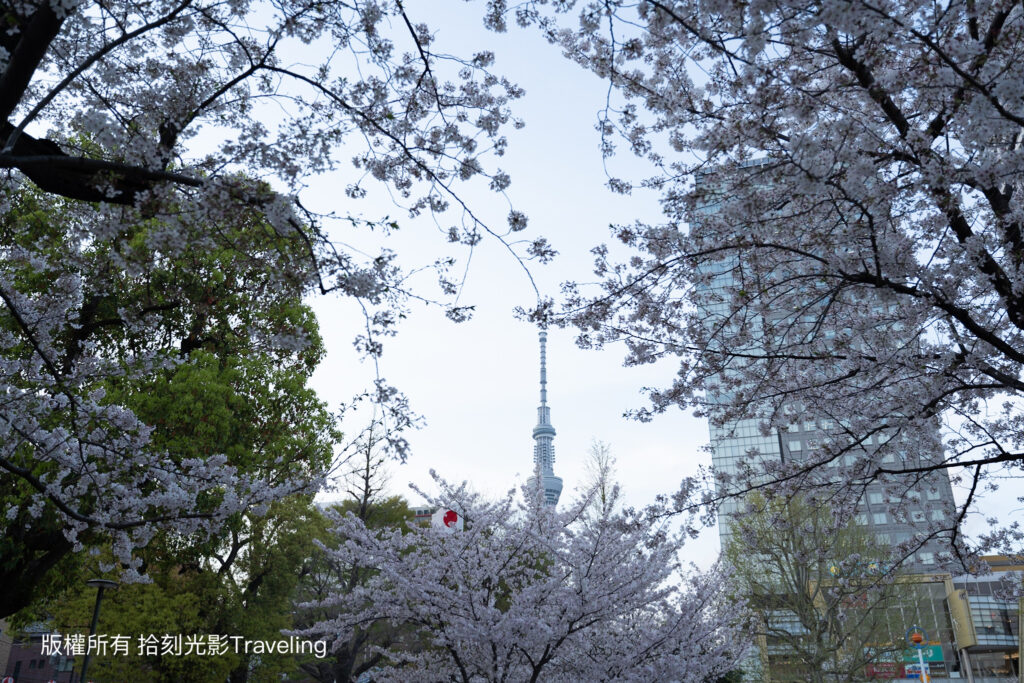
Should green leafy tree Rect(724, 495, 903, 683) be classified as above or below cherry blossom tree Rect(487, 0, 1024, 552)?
below

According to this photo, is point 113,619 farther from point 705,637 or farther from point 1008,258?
point 1008,258

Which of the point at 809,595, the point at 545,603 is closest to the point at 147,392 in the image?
the point at 545,603

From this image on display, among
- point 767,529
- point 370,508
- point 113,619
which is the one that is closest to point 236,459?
point 113,619

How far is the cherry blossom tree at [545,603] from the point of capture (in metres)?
9.20

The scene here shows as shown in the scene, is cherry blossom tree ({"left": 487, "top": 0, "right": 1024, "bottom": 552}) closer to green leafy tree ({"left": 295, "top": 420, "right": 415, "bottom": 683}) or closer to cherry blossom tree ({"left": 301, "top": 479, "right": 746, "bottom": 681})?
cherry blossom tree ({"left": 301, "top": 479, "right": 746, "bottom": 681})

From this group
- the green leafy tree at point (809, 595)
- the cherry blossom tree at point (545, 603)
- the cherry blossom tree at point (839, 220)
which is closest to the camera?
the cherry blossom tree at point (839, 220)

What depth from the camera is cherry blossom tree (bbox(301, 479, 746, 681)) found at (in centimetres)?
920

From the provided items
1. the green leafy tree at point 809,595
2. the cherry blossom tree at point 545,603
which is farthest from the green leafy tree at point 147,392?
the green leafy tree at point 809,595

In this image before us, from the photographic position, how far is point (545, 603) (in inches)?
376

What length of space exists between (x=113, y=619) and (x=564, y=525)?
36.5 ft

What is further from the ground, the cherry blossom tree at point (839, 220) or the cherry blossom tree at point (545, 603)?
the cherry blossom tree at point (839, 220)

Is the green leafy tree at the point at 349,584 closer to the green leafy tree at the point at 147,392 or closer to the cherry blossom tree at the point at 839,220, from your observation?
the green leafy tree at the point at 147,392

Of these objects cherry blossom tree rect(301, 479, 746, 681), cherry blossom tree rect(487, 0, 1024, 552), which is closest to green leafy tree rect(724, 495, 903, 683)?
cherry blossom tree rect(301, 479, 746, 681)

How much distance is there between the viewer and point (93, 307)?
36.8 ft
